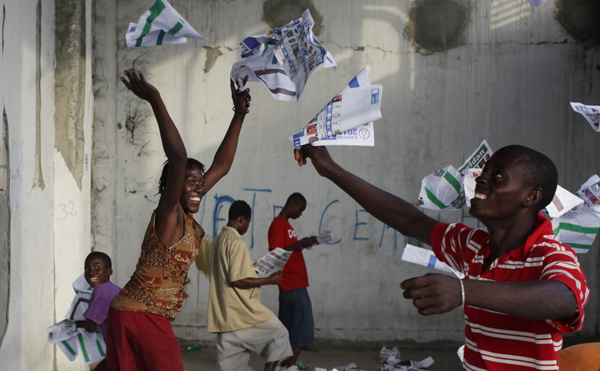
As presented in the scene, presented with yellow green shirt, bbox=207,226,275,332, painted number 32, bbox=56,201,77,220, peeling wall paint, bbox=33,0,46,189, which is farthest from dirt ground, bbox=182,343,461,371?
peeling wall paint, bbox=33,0,46,189

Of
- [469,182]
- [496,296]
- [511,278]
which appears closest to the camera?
[496,296]

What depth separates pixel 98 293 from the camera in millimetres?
3816

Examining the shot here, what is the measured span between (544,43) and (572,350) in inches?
208

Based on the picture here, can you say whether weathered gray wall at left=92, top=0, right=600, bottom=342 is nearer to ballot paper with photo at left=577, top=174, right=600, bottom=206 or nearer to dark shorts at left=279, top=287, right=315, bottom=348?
dark shorts at left=279, top=287, right=315, bottom=348

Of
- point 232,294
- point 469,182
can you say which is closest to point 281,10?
point 232,294

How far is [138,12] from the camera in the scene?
267 inches

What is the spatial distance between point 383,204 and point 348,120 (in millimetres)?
364

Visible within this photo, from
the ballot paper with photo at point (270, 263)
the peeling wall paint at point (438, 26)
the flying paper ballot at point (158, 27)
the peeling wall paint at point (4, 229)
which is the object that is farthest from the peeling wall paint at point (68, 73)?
the peeling wall paint at point (438, 26)

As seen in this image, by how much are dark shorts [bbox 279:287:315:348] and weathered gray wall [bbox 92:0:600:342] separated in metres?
1.28

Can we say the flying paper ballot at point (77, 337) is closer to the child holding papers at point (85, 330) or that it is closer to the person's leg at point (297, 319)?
the child holding papers at point (85, 330)

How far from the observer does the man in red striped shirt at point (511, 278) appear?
1.34 meters

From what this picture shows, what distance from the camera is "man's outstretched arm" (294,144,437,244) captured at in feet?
6.72

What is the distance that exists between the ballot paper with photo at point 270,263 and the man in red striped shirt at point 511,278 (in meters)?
2.90

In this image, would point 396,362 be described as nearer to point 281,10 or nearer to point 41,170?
point 41,170
